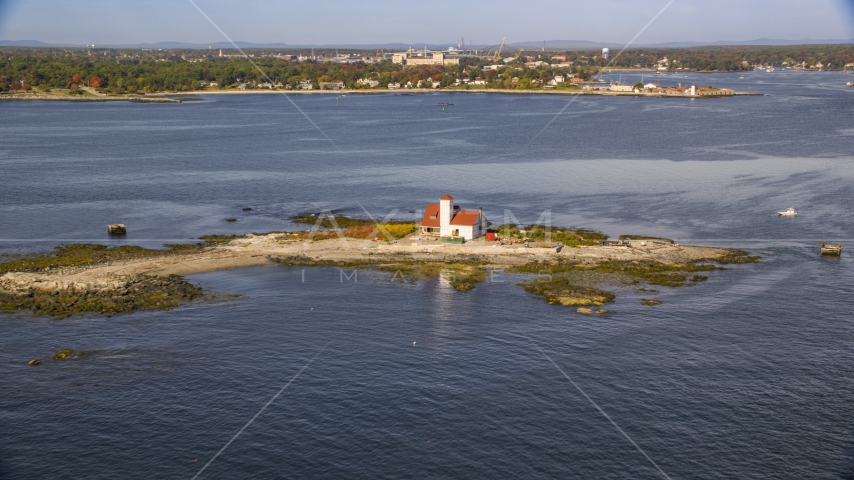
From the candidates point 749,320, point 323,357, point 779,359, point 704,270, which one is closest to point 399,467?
point 323,357

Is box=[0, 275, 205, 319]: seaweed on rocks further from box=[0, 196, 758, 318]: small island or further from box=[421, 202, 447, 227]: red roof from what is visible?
box=[421, 202, 447, 227]: red roof

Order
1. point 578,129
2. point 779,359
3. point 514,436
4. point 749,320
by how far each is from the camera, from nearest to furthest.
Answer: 1. point 514,436
2. point 779,359
3. point 749,320
4. point 578,129

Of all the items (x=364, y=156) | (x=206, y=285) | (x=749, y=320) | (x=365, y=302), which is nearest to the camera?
(x=749, y=320)

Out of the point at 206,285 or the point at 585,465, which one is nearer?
the point at 585,465

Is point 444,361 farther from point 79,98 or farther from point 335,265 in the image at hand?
point 79,98

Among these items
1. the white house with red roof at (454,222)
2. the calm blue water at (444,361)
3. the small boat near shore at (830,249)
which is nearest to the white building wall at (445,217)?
the white house with red roof at (454,222)

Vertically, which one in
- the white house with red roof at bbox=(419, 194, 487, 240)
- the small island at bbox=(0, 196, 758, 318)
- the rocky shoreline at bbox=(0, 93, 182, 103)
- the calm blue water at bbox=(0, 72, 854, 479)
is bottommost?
the calm blue water at bbox=(0, 72, 854, 479)

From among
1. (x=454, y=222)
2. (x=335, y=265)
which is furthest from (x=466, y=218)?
(x=335, y=265)

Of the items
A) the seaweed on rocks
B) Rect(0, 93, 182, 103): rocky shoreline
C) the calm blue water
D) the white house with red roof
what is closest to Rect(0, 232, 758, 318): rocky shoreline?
the seaweed on rocks

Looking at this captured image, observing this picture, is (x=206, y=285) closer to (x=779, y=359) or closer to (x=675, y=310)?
(x=675, y=310)

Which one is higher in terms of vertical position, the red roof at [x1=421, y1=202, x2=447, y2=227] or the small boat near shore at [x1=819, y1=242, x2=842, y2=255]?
the red roof at [x1=421, y1=202, x2=447, y2=227]
